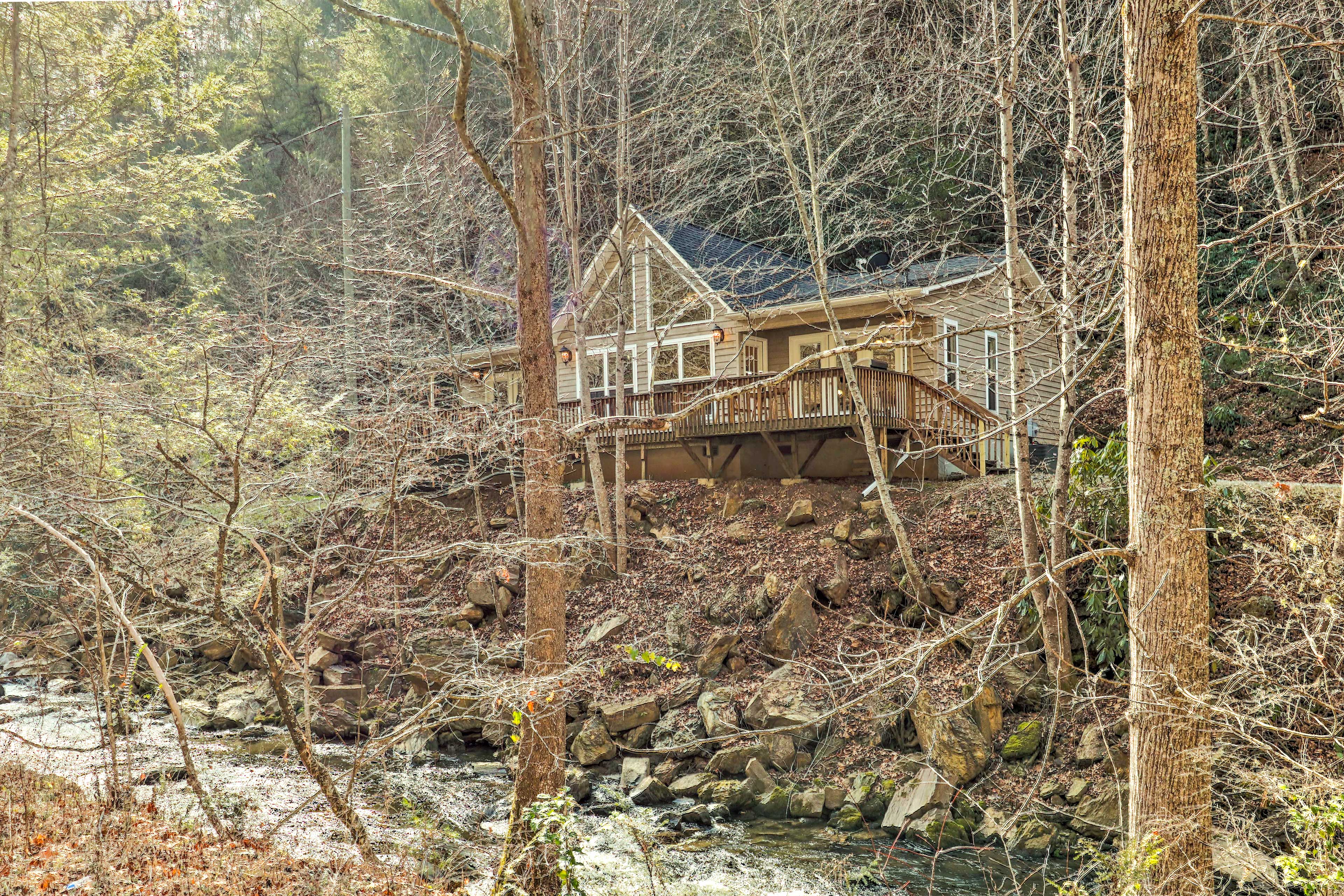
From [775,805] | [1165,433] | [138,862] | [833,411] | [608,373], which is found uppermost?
[608,373]

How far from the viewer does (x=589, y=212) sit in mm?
17812

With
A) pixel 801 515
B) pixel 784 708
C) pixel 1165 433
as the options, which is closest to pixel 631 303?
pixel 801 515

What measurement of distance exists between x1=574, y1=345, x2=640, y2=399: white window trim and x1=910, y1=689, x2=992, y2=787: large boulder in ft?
28.7

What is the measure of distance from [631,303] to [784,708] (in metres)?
7.60

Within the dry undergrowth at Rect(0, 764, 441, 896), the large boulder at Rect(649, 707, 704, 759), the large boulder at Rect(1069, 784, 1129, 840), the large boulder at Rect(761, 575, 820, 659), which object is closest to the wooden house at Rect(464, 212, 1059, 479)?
the large boulder at Rect(761, 575, 820, 659)

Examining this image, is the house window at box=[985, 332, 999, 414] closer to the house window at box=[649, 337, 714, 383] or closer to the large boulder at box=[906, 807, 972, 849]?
the house window at box=[649, 337, 714, 383]

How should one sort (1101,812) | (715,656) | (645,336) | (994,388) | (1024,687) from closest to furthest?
(1101,812) < (1024,687) < (715,656) < (994,388) < (645,336)

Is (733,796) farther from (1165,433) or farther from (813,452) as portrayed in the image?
(813,452)

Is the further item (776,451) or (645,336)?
(645,336)

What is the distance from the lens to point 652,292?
17719 millimetres

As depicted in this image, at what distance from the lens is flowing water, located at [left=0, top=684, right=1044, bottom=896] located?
22.5 feet

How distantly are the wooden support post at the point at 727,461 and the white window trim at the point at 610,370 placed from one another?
7.91ft

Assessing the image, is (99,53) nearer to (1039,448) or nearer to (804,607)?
(804,607)

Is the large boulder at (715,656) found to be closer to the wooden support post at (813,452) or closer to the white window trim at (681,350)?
the wooden support post at (813,452)
